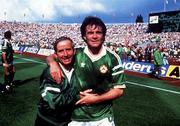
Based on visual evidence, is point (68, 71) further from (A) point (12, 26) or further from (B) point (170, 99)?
(A) point (12, 26)

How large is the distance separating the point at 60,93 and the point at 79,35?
9904cm

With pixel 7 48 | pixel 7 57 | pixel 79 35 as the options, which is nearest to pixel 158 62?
pixel 7 57

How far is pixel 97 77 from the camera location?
4922mm

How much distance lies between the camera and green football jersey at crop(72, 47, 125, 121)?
4898mm

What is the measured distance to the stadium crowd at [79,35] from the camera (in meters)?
68.5

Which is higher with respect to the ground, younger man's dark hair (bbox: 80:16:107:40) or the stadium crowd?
younger man's dark hair (bbox: 80:16:107:40)

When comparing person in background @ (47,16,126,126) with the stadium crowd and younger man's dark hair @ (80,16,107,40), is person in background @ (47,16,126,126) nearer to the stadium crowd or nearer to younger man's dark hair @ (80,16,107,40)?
younger man's dark hair @ (80,16,107,40)

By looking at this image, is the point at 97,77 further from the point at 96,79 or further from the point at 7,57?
the point at 7,57

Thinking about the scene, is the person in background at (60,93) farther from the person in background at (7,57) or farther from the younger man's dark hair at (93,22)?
the person in background at (7,57)

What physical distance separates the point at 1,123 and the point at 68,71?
6248mm

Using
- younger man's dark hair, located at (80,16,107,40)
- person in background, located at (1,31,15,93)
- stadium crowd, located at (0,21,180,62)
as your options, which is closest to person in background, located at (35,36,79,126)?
younger man's dark hair, located at (80,16,107,40)

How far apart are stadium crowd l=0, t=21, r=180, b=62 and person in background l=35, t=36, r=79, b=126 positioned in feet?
130

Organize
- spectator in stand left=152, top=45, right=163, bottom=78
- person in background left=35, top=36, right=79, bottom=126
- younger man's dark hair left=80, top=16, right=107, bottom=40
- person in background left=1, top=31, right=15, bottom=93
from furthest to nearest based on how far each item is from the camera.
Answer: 1. spectator in stand left=152, top=45, right=163, bottom=78
2. person in background left=1, top=31, right=15, bottom=93
3. younger man's dark hair left=80, top=16, right=107, bottom=40
4. person in background left=35, top=36, right=79, bottom=126

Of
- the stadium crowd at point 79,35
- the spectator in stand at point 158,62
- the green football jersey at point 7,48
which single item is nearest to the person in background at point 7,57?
the green football jersey at point 7,48
